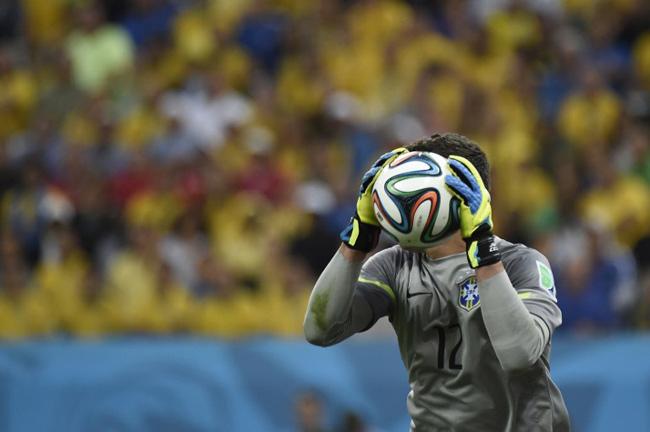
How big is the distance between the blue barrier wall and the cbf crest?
18.7ft

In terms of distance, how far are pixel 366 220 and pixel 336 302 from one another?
0.28 meters

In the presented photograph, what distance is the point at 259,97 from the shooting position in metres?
13.6

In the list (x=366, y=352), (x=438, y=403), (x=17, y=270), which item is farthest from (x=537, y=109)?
(x=438, y=403)

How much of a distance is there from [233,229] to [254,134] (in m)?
1.80

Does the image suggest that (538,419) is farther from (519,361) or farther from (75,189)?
(75,189)

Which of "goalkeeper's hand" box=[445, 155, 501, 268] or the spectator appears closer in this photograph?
"goalkeeper's hand" box=[445, 155, 501, 268]

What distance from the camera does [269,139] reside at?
1306 cm

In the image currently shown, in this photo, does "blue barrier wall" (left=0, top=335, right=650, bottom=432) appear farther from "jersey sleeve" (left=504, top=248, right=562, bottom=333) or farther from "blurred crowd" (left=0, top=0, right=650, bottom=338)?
"jersey sleeve" (left=504, top=248, right=562, bottom=333)

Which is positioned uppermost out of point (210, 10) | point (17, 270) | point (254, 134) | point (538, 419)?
point (210, 10)

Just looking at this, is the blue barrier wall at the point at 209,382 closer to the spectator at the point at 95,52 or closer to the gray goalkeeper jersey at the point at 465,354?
the spectator at the point at 95,52

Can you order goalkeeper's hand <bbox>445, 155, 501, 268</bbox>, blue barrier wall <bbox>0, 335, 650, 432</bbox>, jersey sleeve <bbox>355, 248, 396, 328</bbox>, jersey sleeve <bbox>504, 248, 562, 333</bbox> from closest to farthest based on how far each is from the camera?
1. goalkeeper's hand <bbox>445, 155, 501, 268</bbox>
2. jersey sleeve <bbox>504, 248, 562, 333</bbox>
3. jersey sleeve <bbox>355, 248, 396, 328</bbox>
4. blue barrier wall <bbox>0, 335, 650, 432</bbox>

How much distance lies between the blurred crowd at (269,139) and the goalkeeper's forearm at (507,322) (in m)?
6.29

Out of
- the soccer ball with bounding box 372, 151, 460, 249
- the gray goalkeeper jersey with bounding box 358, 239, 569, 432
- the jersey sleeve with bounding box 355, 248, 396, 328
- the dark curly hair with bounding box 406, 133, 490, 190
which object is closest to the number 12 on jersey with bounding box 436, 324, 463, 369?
the gray goalkeeper jersey with bounding box 358, 239, 569, 432

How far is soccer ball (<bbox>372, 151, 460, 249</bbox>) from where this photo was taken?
3.74 metres
